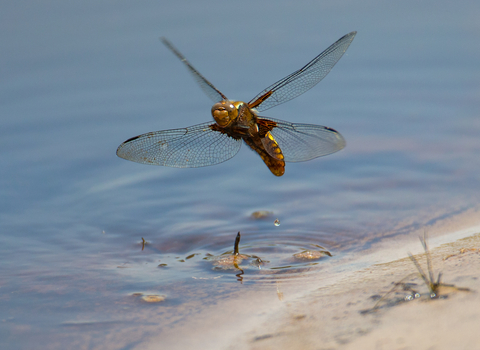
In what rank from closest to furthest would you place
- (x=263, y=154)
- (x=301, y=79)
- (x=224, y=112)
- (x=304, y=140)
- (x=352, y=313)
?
1. (x=352, y=313)
2. (x=224, y=112)
3. (x=304, y=140)
4. (x=301, y=79)
5. (x=263, y=154)

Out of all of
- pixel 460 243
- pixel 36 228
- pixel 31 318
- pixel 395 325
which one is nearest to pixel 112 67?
pixel 36 228

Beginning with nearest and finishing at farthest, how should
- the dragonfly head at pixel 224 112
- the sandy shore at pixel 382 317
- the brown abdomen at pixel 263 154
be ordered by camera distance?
the sandy shore at pixel 382 317
the dragonfly head at pixel 224 112
the brown abdomen at pixel 263 154

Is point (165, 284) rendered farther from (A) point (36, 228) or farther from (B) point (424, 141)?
(B) point (424, 141)

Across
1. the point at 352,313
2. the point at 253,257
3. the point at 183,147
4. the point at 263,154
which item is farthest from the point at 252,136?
the point at 352,313

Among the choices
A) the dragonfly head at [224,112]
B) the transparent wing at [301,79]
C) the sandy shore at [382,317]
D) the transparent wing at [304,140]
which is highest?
the transparent wing at [301,79]

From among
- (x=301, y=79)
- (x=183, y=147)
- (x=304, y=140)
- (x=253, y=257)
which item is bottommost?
(x=253, y=257)

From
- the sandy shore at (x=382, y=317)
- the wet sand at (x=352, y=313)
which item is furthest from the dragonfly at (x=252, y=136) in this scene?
the sandy shore at (x=382, y=317)

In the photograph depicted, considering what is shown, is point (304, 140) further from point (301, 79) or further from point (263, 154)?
point (301, 79)

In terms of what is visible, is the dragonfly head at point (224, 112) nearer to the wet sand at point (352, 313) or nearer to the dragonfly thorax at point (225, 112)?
the dragonfly thorax at point (225, 112)
